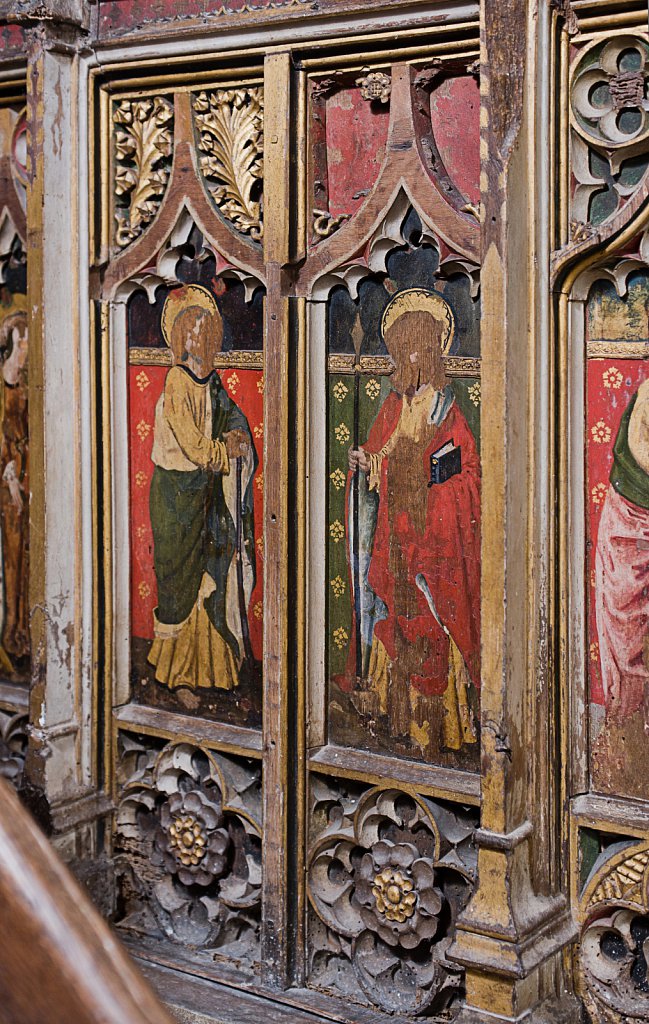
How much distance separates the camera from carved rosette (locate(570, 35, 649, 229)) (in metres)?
3.37

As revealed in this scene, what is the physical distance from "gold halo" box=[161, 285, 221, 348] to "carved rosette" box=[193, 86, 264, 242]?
29cm

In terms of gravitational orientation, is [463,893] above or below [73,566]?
below

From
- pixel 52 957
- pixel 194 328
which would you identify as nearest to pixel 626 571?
pixel 194 328

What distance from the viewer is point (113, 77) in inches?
178

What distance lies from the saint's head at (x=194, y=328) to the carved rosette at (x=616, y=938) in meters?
2.05

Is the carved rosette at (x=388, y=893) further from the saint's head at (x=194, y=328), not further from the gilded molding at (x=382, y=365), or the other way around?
the saint's head at (x=194, y=328)

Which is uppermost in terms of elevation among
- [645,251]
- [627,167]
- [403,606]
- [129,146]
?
[129,146]

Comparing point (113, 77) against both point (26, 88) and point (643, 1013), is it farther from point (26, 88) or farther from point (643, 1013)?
point (643, 1013)

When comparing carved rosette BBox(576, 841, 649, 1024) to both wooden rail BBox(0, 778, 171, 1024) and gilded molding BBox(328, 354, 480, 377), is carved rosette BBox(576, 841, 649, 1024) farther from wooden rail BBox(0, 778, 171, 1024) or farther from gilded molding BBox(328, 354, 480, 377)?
wooden rail BBox(0, 778, 171, 1024)

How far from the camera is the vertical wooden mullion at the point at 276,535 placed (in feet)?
13.3

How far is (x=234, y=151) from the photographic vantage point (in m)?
4.22

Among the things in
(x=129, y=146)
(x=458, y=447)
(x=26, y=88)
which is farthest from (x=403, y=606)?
(x=26, y=88)

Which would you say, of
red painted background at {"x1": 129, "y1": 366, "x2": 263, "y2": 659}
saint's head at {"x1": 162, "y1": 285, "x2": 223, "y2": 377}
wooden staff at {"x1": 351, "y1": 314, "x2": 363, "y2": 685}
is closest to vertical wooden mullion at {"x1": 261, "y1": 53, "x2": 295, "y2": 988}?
wooden staff at {"x1": 351, "y1": 314, "x2": 363, "y2": 685}

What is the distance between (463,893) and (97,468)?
194cm
